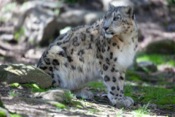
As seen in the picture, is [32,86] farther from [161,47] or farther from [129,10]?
[161,47]

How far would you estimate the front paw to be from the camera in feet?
29.8

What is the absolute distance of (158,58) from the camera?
65.0 feet

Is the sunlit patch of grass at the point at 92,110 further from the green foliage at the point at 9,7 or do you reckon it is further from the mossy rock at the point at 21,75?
the green foliage at the point at 9,7

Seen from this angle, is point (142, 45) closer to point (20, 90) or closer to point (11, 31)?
point (11, 31)

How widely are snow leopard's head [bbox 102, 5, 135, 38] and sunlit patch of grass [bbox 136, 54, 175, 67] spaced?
9.75 meters

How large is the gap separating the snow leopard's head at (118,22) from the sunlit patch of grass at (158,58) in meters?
9.75

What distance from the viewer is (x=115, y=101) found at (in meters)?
9.21

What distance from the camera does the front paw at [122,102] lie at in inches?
358

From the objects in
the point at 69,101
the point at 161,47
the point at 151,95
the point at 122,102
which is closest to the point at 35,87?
the point at 69,101

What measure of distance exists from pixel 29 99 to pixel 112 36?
229 centimetres

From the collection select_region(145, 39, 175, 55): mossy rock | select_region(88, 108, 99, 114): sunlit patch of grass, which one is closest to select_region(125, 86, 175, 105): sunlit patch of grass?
select_region(88, 108, 99, 114): sunlit patch of grass

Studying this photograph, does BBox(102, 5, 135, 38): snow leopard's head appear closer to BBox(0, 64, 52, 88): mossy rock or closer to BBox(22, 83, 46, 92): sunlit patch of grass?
BBox(0, 64, 52, 88): mossy rock

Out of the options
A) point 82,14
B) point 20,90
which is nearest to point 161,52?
point 82,14

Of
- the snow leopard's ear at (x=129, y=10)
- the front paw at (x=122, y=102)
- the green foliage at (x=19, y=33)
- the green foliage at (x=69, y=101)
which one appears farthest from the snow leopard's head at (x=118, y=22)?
the green foliage at (x=19, y=33)
